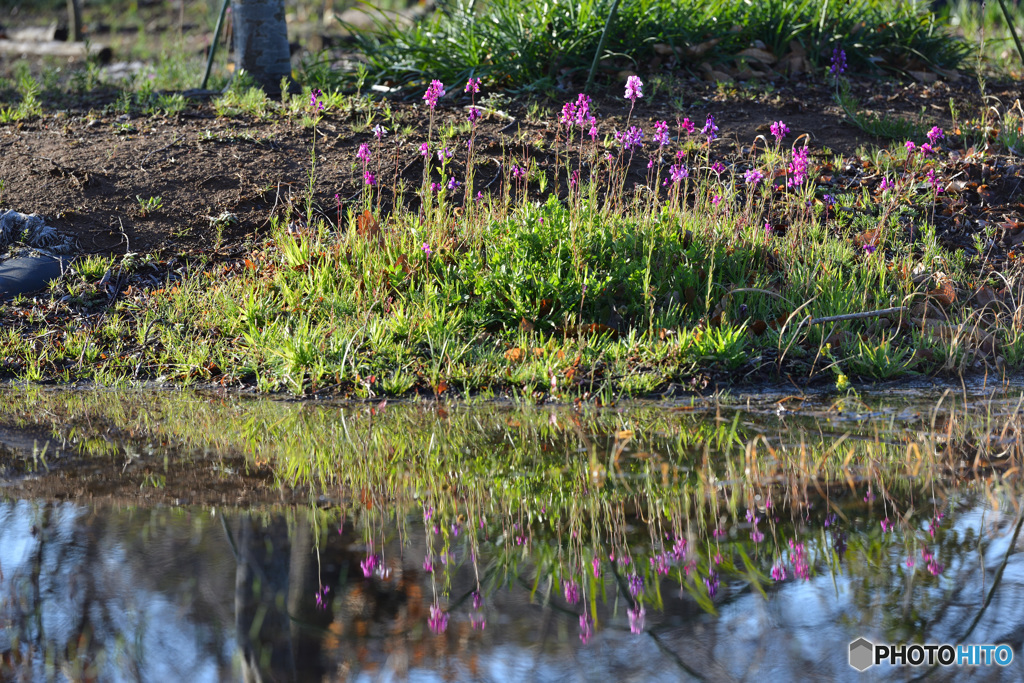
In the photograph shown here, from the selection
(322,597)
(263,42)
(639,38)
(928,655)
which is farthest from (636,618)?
(263,42)

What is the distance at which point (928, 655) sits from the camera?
2.09 metres

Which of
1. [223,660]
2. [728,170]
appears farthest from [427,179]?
[223,660]

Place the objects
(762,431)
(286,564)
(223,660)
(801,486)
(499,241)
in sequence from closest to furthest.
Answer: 1. (223,660)
2. (286,564)
3. (801,486)
4. (762,431)
5. (499,241)

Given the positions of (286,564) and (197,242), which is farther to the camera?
(197,242)

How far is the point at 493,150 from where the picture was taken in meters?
6.28

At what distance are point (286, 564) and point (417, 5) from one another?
14370 millimetres

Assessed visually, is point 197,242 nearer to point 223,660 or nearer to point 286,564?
point 286,564

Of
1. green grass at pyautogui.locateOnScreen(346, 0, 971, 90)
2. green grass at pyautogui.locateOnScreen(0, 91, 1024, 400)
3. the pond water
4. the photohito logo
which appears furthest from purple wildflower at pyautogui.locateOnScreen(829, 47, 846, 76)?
the photohito logo

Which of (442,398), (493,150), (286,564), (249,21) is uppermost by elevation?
(249,21)

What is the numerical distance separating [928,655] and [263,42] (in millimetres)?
7240

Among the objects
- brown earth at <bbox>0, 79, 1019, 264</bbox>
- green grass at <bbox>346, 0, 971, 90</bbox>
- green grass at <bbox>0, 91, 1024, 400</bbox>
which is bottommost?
green grass at <bbox>0, 91, 1024, 400</bbox>

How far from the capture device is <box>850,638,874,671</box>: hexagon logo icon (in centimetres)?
205

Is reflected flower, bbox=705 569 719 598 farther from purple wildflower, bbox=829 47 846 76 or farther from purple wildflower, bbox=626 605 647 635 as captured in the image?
purple wildflower, bbox=829 47 846 76

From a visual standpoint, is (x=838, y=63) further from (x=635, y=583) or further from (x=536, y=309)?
(x=635, y=583)
